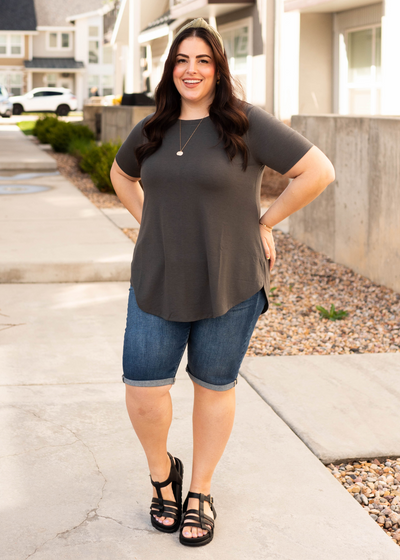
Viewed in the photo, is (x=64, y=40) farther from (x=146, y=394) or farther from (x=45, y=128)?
(x=146, y=394)

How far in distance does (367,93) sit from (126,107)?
526cm

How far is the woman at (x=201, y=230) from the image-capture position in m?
2.46

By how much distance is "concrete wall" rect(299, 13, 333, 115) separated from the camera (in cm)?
1227

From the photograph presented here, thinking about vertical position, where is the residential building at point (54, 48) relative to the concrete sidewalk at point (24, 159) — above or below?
above

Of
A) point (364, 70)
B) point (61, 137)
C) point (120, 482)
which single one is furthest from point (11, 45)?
point (120, 482)

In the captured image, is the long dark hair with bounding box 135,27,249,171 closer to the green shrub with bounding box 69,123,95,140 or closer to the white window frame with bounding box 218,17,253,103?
the white window frame with bounding box 218,17,253,103

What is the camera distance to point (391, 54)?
9719mm

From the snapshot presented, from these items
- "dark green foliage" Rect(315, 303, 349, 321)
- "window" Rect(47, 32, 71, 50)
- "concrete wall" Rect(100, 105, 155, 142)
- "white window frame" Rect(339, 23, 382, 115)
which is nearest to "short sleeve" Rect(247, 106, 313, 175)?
"dark green foliage" Rect(315, 303, 349, 321)

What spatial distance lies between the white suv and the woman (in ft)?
137

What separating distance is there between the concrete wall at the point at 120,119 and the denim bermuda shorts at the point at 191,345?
11.3m

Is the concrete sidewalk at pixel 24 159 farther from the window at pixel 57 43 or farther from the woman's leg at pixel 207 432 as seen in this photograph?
the window at pixel 57 43

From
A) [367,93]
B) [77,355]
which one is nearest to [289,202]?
[77,355]

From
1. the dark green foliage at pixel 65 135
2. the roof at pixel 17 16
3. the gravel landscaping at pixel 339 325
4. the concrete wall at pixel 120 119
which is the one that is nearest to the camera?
the gravel landscaping at pixel 339 325

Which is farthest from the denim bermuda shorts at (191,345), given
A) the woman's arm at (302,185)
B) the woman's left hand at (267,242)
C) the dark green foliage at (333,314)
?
the dark green foliage at (333,314)
